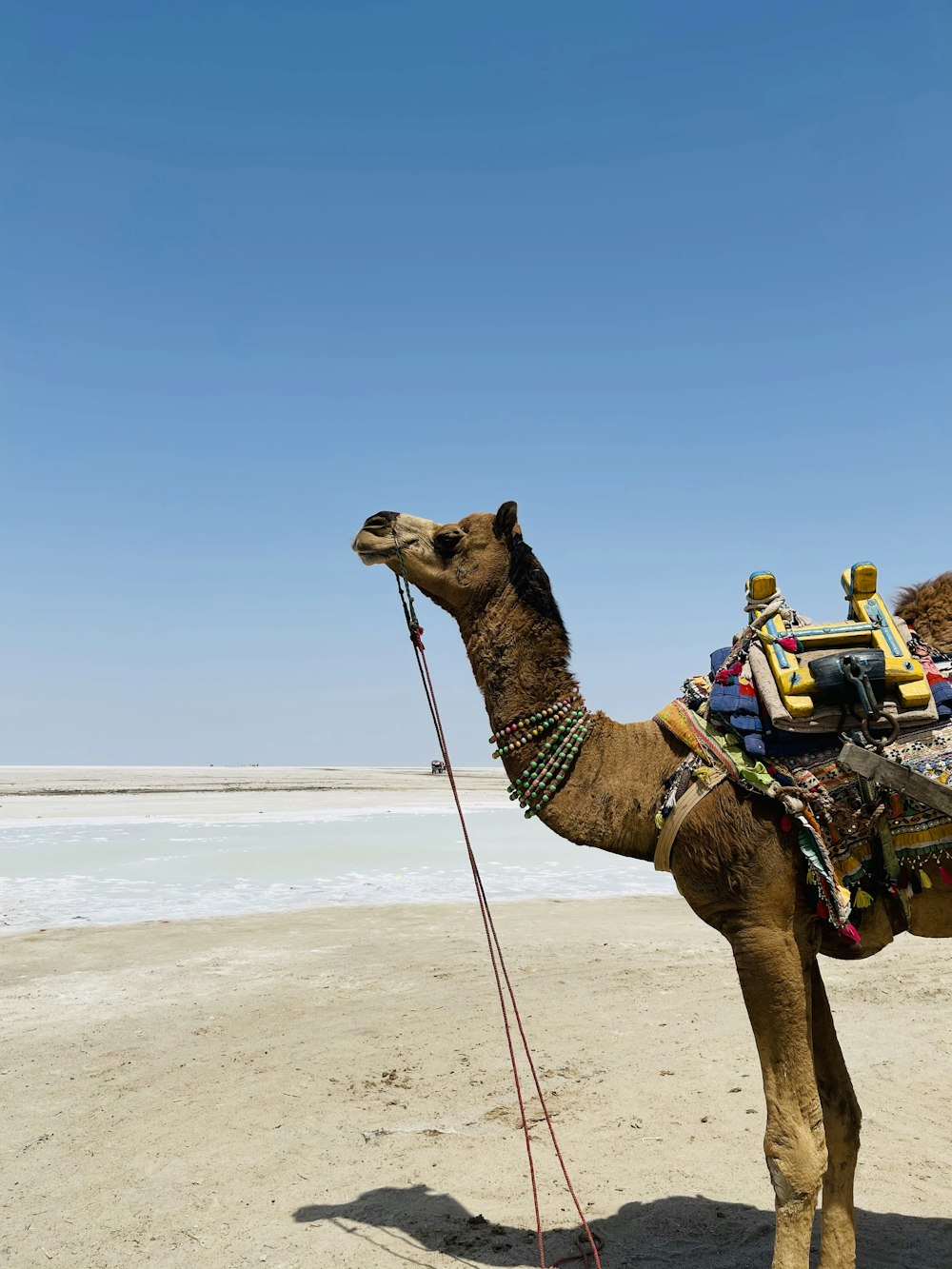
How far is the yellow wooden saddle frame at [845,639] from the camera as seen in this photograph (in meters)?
4.09

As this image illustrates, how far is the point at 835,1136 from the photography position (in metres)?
4.73

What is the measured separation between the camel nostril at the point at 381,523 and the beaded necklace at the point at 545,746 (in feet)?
3.92

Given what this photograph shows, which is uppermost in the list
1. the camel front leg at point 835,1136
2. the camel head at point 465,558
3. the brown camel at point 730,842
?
the camel head at point 465,558

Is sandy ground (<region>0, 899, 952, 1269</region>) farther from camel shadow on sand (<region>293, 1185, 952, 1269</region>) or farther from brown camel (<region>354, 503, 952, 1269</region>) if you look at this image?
brown camel (<region>354, 503, 952, 1269</region>)

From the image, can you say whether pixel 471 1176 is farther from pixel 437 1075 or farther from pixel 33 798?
pixel 33 798

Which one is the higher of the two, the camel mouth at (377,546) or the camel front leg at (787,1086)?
the camel mouth at (377,546)

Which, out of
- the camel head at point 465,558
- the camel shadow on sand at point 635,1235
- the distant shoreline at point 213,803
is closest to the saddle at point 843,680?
the camel head at point 465,558

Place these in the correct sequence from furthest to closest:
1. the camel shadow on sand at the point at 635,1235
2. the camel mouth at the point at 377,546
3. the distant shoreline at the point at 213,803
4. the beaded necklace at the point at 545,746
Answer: the distant shoreline at the point at 213,803 → the camel shadow on sand at the point at 635,1235 → the camel mouth at the point at 377,546 → the beaded necklace at the point at 545,746

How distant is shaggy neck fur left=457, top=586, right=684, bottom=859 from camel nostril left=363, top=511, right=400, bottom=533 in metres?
0.60

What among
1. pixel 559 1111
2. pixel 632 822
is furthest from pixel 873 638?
pixel 559 1111

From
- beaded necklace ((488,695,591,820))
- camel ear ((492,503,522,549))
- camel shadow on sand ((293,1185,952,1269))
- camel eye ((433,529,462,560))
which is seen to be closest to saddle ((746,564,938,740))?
beaded necklace ((488,695,591,820))

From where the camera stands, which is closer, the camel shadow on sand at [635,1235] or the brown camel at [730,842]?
the brown camel at [730,842]

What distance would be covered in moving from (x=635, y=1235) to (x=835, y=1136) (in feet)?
4.69

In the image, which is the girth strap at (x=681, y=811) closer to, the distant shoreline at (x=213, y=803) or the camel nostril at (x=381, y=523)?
the camel nostril at (x=381, y=523)
